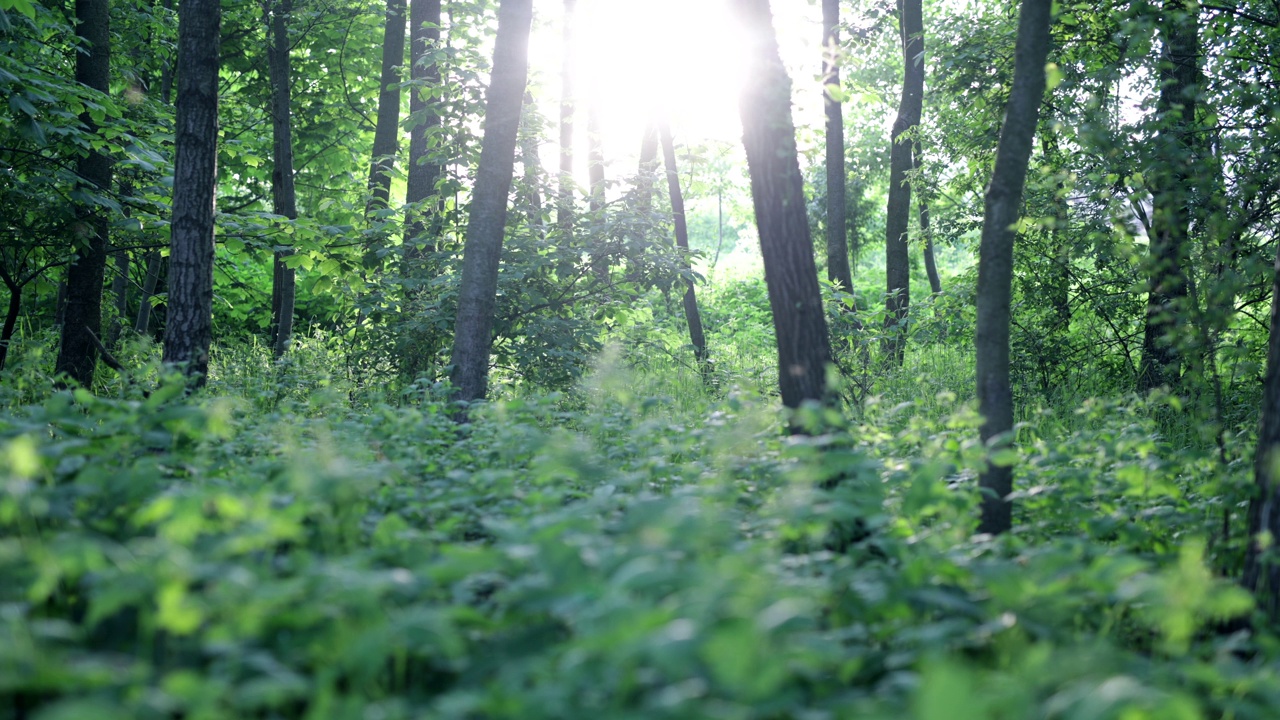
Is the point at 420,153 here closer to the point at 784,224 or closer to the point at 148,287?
the point at 148,287

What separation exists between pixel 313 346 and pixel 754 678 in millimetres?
10491

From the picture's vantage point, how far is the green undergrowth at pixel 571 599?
80.4 inches

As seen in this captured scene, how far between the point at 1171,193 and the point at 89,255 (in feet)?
30.6

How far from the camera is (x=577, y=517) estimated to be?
9.07 feet

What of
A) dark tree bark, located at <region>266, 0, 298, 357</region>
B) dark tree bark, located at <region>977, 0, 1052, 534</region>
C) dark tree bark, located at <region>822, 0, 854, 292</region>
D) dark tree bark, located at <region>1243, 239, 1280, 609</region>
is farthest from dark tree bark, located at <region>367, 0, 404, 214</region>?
dark tree bark, located at <region>1243, 239, 1280, 609</region>

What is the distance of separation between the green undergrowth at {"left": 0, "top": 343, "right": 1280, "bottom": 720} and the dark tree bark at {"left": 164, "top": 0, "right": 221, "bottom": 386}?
265 centimetres

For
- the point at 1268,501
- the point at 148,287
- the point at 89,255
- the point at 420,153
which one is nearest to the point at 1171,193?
the point at 1268,501

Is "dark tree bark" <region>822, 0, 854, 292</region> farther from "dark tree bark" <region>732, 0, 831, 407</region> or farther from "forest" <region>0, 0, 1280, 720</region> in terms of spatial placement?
"dark tree bark" <region>732, 0, 831, 407</region>

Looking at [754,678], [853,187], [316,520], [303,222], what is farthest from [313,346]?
[853,187]

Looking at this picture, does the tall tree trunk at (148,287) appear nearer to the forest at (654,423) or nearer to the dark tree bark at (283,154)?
the forest at (654,423)

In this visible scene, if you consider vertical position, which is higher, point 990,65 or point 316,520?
point 990,65

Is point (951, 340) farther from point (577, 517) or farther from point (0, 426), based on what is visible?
point (0, 426)

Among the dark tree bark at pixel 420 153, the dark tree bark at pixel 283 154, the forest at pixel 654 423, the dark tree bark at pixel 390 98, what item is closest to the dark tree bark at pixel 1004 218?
the forest at pixel 654 423

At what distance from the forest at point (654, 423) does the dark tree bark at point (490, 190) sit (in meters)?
0.03
